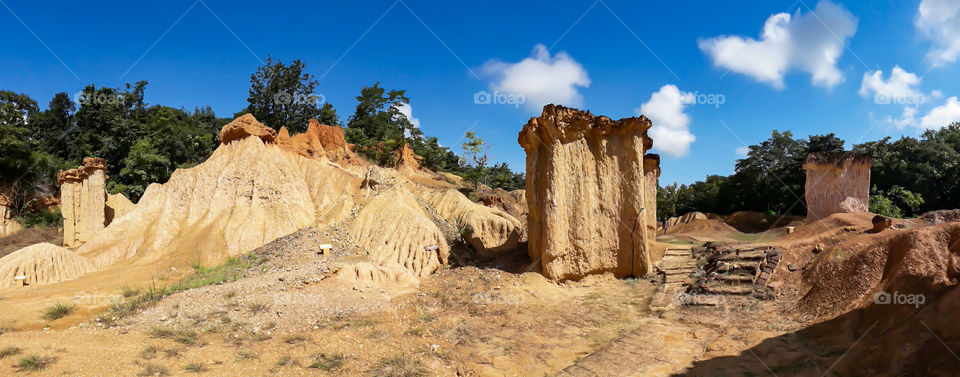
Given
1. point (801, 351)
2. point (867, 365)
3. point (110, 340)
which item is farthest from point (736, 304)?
point (110, 340)

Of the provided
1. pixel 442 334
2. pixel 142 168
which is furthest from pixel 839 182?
pixel 142 168

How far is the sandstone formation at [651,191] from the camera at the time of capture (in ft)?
50.2

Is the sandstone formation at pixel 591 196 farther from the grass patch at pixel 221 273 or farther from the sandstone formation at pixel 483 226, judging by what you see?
the grass patch at pixel 221 273

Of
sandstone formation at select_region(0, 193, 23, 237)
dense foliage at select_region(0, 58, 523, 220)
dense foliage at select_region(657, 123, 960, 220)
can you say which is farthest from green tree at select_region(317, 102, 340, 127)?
dense foliage at select_region(657, 123, 960, 220)

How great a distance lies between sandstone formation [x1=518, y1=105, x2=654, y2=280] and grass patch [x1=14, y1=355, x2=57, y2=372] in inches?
A: 366

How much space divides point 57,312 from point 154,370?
14.3 feet

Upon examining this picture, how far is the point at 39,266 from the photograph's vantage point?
11.9m

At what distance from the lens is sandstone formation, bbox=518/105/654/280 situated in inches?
440

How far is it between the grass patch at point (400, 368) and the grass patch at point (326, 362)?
1.82ft

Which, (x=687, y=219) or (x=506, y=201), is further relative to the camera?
(x=687, y=219)

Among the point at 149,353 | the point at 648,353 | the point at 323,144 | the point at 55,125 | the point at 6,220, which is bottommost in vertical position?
the point at 648,353

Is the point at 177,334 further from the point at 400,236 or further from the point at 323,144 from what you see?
the point at 323,144

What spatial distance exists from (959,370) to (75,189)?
25.8 metres

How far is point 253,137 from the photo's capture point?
1684 centimetres
